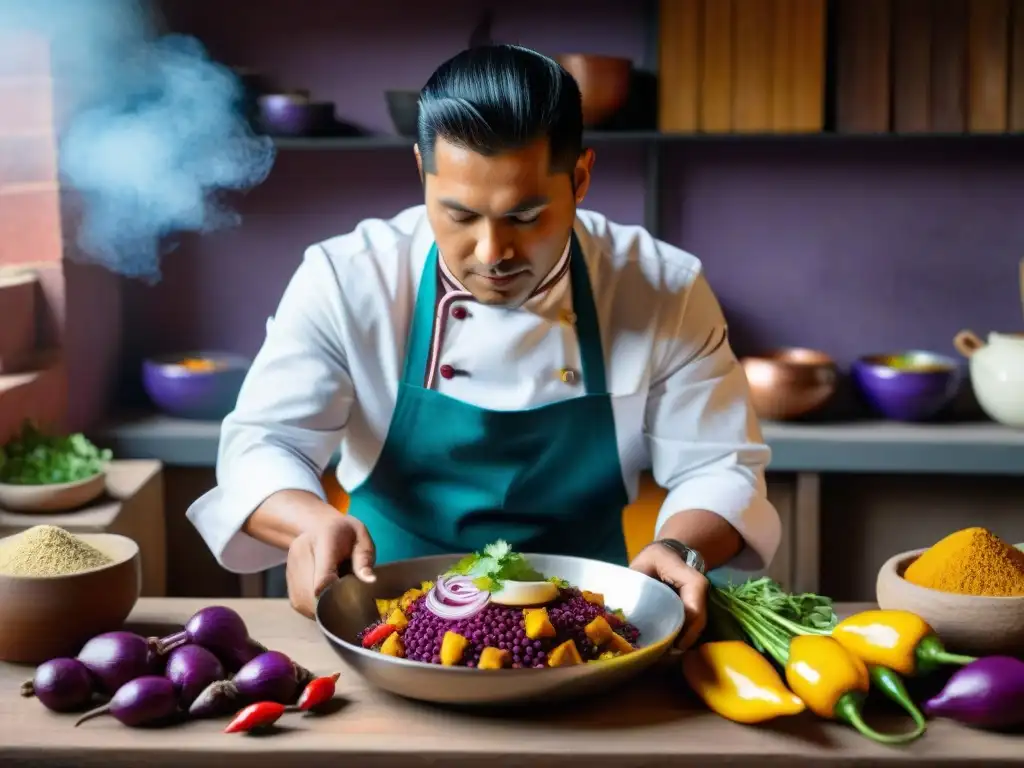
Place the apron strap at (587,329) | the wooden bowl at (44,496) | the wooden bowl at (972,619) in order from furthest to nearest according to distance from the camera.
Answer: the wooden bowl at (44,496) < the apron strap at (587,329) < the wooden bowl at (972,619)

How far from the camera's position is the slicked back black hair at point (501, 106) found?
1564mm

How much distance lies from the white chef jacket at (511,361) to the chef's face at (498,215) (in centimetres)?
32

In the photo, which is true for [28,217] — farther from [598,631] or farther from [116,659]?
[598,631]

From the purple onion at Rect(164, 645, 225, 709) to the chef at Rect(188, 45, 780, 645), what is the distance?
0.44 meters

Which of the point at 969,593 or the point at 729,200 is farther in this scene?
the point at 729,200

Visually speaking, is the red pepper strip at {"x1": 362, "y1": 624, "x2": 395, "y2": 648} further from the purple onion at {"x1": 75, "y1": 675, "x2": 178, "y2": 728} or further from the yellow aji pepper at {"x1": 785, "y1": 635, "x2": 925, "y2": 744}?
the yellow aji pepper at {"x1": 785, "y1": 635, "x2": 925, "y2": 744}

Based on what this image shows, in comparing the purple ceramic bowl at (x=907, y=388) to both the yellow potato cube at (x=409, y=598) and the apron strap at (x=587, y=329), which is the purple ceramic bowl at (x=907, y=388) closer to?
the apron strap at (x=587, y=329)

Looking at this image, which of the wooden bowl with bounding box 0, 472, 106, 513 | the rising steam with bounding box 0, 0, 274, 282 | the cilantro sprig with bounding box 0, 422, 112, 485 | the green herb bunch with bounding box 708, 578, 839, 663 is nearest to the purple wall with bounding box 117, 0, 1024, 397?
the rising steam with bounding box 0, 0, 274, 282

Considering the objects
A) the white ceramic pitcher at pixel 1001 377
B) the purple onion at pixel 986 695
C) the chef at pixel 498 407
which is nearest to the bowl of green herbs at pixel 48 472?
the chef at pixel 498 407

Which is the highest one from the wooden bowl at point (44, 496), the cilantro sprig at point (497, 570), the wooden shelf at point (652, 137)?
the wooden shelf at point (652, 137)

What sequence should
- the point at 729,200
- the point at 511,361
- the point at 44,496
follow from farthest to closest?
1. the point at 729,200
2. the point at 44,496
3. the point at 511,361

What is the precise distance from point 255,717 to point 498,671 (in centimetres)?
26

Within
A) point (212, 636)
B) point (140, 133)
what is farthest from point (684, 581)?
point (140, 133)

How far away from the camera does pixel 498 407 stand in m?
1.97
